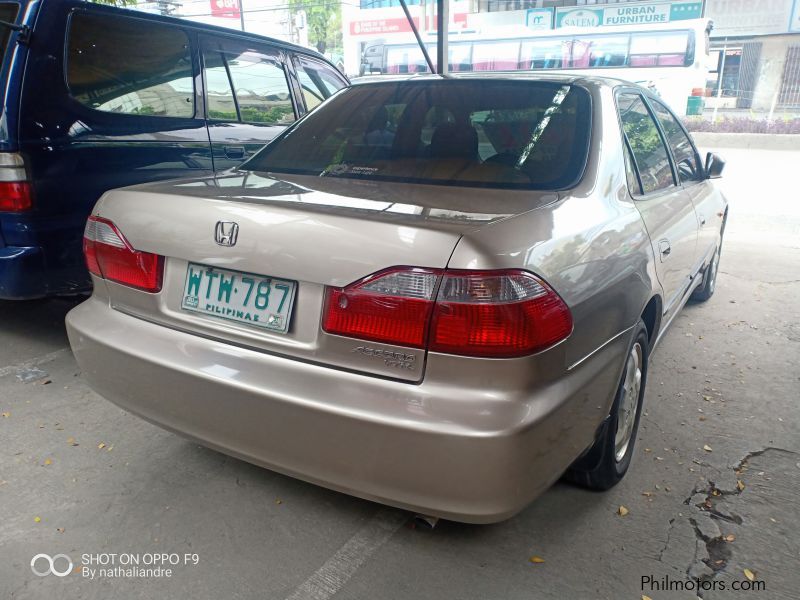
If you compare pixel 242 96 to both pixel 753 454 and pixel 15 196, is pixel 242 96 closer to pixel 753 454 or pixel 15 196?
pixel 15 196

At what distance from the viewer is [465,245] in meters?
1.55

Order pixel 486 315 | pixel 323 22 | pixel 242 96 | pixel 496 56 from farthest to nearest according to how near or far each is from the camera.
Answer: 1. pixel 323 22
2. pixel 496 56
3. pixel 242 96
4. pixel 486 315

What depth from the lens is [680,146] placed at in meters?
3.50

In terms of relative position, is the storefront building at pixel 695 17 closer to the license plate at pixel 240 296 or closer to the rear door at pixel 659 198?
the rear door at pixel 659 198

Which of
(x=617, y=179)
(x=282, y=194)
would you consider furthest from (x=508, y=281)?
(x=617, y=179)

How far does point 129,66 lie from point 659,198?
2.96m

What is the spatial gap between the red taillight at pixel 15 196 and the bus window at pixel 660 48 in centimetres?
1825

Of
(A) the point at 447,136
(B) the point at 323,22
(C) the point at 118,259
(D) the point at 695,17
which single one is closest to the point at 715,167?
(A) the point at 447,136

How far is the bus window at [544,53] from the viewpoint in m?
18.5

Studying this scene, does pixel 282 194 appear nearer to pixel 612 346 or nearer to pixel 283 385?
pixel 283 385

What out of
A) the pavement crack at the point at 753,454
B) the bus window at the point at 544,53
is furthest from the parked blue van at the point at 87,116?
the bus window at the point at 544,53

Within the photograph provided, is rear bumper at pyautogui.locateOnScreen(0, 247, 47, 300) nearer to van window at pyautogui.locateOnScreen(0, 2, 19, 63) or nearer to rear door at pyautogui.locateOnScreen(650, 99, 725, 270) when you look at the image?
van window at pyautogui.locateOnScreen(0, 2, 19, 63)

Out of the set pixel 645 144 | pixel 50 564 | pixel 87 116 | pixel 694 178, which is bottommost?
pixel 50 564

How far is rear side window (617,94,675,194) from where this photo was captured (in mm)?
2582
